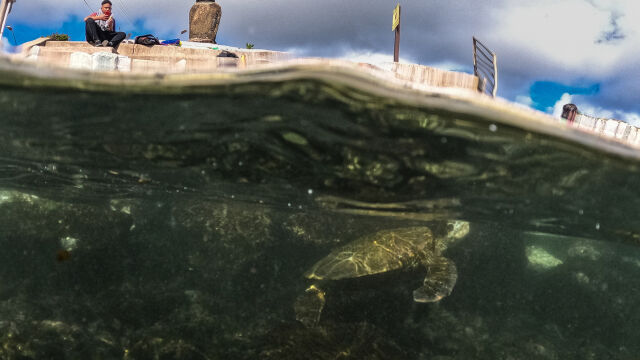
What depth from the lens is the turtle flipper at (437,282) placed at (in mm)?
9734

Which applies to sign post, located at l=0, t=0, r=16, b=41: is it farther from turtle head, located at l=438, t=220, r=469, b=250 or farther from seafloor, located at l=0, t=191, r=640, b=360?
turtle head, located at l=438, t=220, r=469, b=250

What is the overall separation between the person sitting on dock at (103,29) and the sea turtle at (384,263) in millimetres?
11091

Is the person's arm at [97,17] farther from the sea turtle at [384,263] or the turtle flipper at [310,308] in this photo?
the turtle flipper at [310,308]

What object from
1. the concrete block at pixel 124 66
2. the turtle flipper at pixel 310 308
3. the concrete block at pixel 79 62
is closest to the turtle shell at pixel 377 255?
the turtle flipper at pixel 310 308

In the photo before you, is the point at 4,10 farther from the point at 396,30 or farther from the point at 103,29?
the point at 396,30

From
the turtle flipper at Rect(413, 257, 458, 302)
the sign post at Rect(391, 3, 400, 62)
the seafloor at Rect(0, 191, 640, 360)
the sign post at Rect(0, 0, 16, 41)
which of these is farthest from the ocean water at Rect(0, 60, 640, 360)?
the sign post at Rect(391, 3, 400, 62)

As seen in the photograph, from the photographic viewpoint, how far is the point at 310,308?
33.6 feet

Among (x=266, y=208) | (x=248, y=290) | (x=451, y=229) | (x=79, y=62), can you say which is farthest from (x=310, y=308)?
(x=248, y=290)

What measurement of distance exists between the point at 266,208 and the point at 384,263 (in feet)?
18.6

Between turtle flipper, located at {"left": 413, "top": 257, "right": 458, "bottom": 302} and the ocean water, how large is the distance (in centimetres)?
102

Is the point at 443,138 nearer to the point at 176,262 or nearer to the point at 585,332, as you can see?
the point at 176,262

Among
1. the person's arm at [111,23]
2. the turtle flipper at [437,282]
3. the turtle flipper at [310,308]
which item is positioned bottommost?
the turtle flipper at [310,308]

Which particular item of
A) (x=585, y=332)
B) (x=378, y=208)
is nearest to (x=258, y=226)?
(x=378, y=208)

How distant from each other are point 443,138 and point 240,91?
333cm
